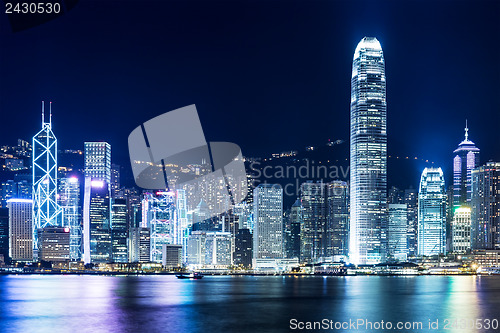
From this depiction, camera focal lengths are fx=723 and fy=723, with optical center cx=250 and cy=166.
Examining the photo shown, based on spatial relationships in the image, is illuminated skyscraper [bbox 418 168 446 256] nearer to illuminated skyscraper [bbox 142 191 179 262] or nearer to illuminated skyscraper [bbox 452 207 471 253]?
illuminated skyscraper [bbox 452 207 471 253]

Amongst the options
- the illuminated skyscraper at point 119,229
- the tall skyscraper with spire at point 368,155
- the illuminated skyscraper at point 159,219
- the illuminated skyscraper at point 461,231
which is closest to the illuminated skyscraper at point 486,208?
the illuminated skyscraper at point 461,231

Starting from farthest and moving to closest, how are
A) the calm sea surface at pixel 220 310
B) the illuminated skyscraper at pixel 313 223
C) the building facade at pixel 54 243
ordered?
the building facade at pixel 54 243, the illuminated skyscraper at pixel 313 223, the calm sea surface at pixel 220 310

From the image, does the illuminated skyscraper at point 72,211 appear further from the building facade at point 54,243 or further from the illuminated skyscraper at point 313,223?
the illuminated skyscraper at point 313,223

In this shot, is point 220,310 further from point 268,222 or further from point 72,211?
point 72,211

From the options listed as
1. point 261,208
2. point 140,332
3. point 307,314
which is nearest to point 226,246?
point 261,208

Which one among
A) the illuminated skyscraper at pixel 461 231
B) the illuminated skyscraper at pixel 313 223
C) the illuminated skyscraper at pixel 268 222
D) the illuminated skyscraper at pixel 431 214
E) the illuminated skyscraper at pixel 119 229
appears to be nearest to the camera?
the illuminated skyscraper at pixel 268 222

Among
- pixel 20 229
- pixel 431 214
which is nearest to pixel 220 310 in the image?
pixel 20 229

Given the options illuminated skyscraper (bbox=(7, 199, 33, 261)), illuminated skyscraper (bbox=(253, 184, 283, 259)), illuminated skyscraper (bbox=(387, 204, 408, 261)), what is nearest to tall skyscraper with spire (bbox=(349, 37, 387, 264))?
illuminated skyscraper (bbox=(387, 204, 408, 261))
